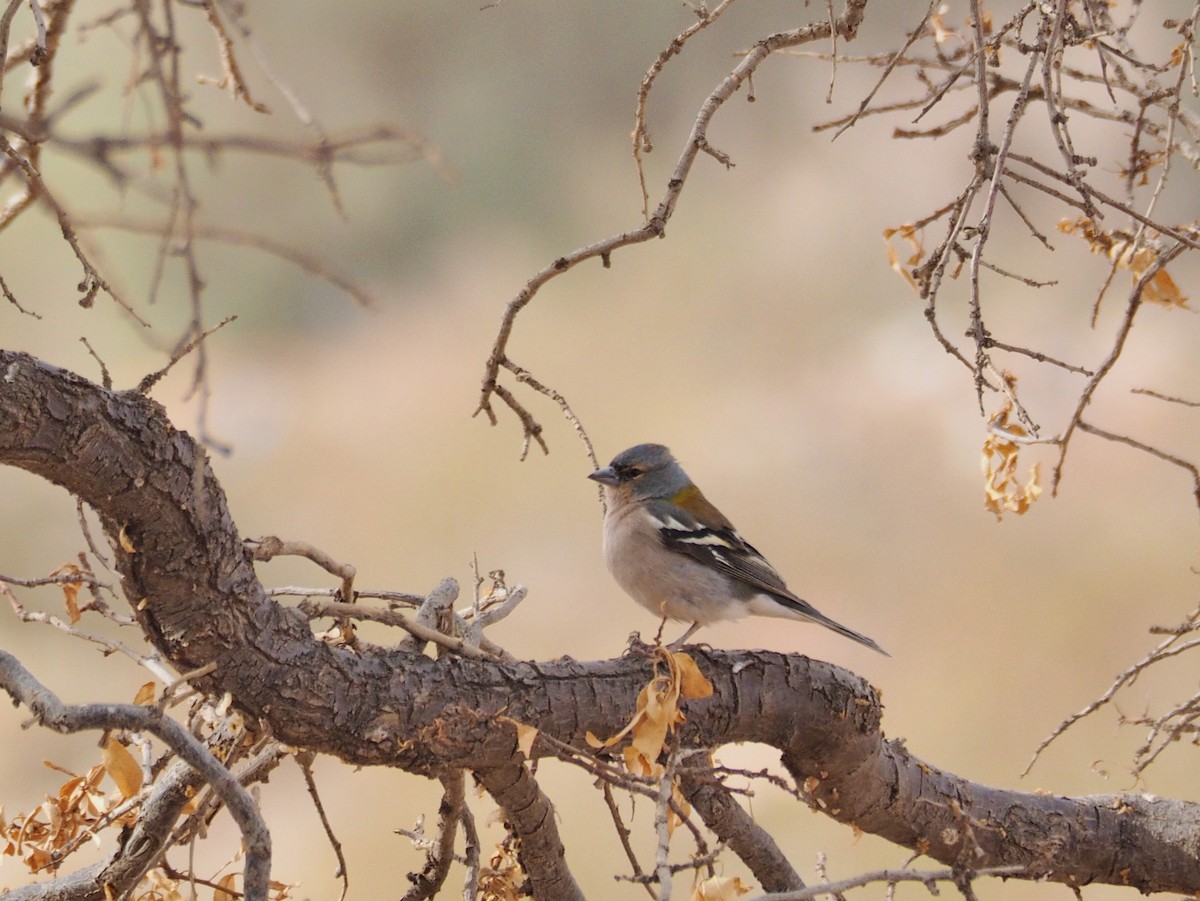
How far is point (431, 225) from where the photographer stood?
840 centimetres

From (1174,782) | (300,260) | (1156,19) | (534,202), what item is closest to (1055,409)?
(1174,782)

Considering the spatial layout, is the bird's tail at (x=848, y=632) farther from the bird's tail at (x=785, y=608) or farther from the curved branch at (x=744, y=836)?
the curved branch at (x=744, y=836)

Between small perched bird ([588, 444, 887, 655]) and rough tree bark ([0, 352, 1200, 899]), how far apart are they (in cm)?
80

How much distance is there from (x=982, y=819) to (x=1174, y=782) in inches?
142

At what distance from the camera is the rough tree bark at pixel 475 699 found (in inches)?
61.3

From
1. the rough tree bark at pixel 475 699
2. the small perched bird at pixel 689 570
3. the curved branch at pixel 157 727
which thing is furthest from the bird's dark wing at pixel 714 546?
the curved branch at pixel 157 727

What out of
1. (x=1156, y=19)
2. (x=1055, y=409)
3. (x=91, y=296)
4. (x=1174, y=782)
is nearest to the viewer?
(x=91, y=296)

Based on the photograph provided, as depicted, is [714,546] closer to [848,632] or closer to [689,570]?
[689,570]

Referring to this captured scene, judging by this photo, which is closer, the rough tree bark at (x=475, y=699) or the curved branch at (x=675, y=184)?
the rough tree bark at (x=475, y=699)

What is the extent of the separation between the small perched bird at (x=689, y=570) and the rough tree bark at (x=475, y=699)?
804 mm

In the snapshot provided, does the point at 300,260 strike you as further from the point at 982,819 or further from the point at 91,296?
the point at 982,819

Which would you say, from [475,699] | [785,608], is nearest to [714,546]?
[785,608]

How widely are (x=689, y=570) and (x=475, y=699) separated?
1485mm

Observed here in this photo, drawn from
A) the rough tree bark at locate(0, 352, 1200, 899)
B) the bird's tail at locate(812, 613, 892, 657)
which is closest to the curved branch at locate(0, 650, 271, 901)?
the rough tree bark at locate(0, 352, 1200, 899)
